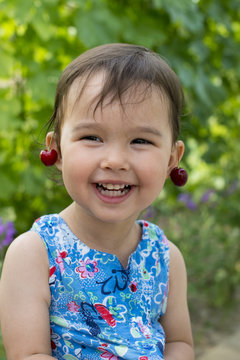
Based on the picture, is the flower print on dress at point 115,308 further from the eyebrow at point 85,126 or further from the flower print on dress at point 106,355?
the eyebrow at point 85,126

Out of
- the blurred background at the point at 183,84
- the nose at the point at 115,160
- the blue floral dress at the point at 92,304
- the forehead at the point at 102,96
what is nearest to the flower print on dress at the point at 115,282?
the blue floral dress at the point at 92,304

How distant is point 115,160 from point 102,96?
0.52ft

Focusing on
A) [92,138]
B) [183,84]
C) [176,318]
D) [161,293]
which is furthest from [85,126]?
[183,84]

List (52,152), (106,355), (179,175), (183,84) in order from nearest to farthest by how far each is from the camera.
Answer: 1. (106,355)
2. (52,152)
3. (179,175)
4. (183,84)

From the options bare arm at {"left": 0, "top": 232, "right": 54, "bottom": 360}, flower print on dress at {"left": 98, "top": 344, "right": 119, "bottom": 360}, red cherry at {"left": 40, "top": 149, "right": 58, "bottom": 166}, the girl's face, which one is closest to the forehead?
the girl's face

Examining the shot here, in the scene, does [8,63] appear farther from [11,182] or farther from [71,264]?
[71,264]

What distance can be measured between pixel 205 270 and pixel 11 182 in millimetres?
1203

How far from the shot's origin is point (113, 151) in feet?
4.52

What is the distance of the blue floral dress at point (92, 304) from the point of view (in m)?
1.47

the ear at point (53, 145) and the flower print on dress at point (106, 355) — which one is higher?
the ear at point (53, 145)

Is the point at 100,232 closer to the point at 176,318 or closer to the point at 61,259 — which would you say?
the point at 61,259

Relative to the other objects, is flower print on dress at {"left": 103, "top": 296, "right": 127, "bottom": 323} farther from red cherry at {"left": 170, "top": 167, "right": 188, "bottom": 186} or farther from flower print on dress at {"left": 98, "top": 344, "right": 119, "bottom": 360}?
red cherry at {"left": 170, "top": 167, "right": 188, "bottom": 186}

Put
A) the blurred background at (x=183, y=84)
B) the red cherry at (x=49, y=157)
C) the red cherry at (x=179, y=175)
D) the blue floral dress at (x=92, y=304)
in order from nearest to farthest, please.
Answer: the blue floral dress at (x=92, y=304) → the red cherry at (x=49, y=157) → the red cherry at (x=179, y=175) → the blurred background at (x=183, y=84)

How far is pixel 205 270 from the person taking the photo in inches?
127
